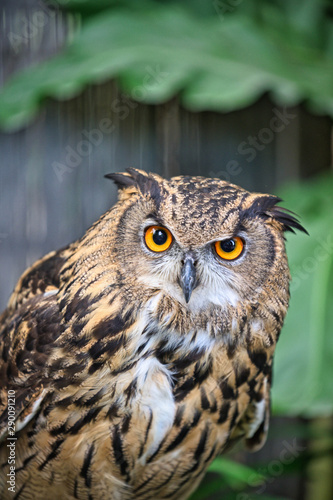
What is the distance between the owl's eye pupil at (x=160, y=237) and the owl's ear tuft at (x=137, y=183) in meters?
0.05

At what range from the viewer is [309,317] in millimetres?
1583

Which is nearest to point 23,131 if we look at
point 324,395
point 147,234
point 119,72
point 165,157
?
point 119,72

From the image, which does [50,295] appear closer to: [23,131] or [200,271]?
[200,271]

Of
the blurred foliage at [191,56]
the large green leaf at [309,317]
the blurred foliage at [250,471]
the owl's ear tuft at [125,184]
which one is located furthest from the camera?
the blurred foliage at [250,471]

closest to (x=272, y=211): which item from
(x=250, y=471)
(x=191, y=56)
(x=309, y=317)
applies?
(x=309, y=317)

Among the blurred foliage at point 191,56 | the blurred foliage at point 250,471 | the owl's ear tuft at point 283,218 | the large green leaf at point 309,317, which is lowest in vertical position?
the blurred foliage at point 250,471

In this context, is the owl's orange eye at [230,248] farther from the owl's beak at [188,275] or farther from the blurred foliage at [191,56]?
A: the blurred foliage at [191,56]

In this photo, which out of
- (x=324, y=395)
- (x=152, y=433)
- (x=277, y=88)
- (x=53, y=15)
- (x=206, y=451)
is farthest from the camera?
(x=53, y=15)

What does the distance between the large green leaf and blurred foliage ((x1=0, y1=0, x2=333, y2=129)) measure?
29 centimetres

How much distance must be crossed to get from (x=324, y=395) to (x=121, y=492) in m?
0.56

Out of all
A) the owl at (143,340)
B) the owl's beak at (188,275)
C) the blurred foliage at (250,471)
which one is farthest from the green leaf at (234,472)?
the owl's beak at (188,275)

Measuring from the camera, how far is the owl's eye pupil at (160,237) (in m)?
0.92

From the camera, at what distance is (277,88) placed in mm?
1720

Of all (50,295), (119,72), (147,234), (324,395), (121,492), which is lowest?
(121,492)
